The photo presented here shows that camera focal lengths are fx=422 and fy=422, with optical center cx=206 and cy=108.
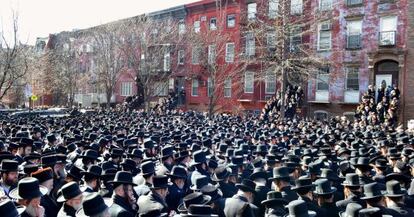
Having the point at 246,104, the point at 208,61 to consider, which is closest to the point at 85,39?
the point at 208,61

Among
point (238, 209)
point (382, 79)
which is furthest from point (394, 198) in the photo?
point (382, 79)

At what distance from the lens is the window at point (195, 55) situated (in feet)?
122

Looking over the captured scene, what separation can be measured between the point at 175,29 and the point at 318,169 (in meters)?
31.2

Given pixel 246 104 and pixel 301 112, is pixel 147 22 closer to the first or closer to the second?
pixel 246 104

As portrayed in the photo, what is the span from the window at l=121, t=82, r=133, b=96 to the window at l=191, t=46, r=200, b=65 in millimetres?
12510

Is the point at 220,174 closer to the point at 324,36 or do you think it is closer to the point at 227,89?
the point at 324,36

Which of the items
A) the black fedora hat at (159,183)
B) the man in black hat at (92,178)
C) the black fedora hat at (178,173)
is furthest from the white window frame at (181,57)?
the black fedora hat at (159,183)

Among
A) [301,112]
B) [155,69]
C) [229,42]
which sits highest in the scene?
[229,42]

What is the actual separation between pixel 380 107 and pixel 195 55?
18.3 metres

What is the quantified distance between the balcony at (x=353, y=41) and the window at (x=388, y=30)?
5.18 feet

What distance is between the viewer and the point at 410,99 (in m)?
27.1

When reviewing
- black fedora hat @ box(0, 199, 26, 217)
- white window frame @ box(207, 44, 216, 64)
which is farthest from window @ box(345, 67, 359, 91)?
black fedora hat @ box(0, 199, 26, 217)

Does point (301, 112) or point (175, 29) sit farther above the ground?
point (175, 29)

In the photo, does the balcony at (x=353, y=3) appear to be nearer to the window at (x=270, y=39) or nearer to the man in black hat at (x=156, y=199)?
the window at (x=270, y=39)
